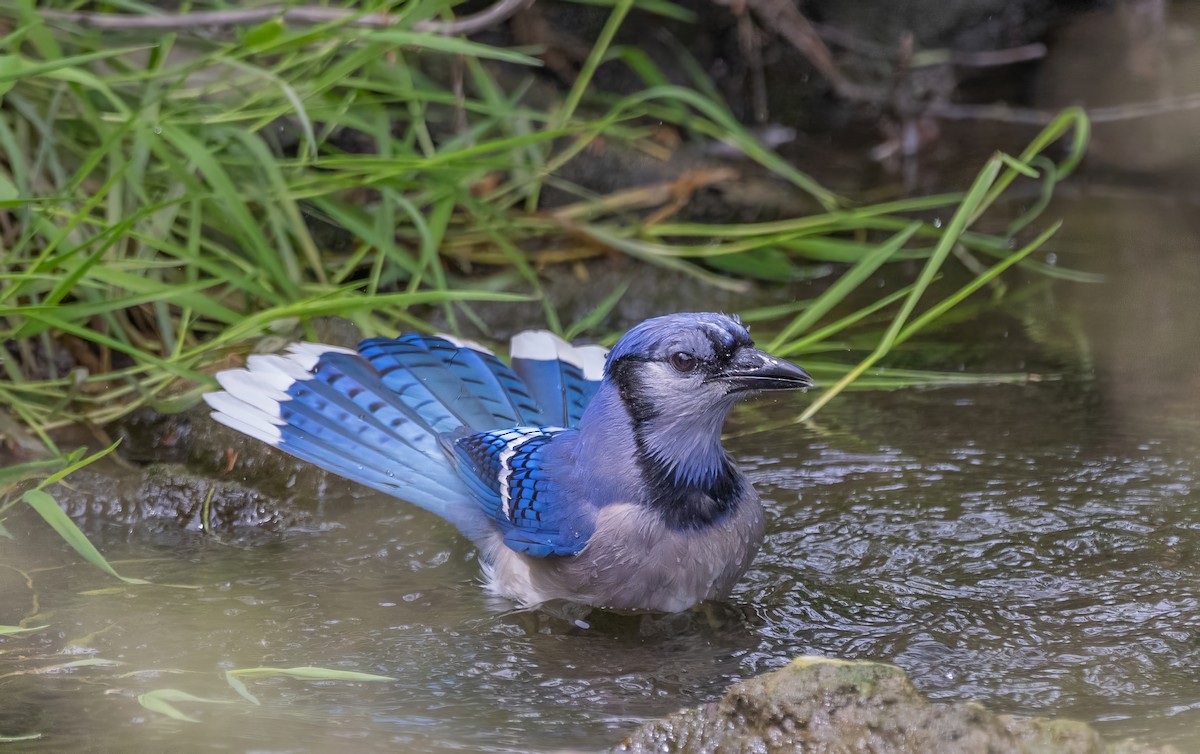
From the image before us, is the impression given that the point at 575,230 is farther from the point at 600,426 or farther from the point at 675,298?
the point at 600,426

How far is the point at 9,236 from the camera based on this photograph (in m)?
4.03

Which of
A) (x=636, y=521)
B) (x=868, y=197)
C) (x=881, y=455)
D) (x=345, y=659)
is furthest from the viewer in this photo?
(x=868, y=197)

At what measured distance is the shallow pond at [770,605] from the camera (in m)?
2.54

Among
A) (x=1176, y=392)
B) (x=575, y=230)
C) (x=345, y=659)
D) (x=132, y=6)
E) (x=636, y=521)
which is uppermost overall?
(x=132, y=6)

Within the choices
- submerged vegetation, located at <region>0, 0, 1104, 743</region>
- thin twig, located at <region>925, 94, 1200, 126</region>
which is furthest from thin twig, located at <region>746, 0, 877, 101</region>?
submerged vegetation, located at <region>0, 0, 1104, 743</region>

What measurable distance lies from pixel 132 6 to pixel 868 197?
2805 mm

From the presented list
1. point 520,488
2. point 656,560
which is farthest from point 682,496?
point 520,488

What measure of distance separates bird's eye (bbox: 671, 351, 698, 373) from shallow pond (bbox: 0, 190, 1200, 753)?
520 millimetres

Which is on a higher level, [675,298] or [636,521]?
[675,298]

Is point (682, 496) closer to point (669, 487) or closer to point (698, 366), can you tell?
point (669, 487)

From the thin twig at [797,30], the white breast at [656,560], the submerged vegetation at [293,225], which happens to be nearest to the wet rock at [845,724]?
the white breast at [656,560]

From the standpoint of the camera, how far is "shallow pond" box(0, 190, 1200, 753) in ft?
8.34

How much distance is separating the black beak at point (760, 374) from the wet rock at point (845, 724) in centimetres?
76

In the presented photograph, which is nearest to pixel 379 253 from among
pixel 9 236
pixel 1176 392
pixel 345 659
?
pixel 9 236
